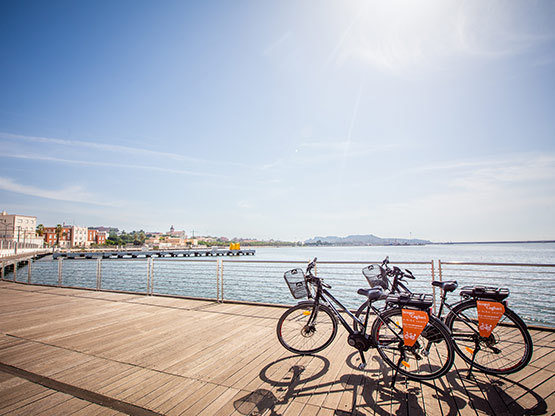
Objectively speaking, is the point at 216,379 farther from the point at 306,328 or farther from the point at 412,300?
the point at 412,300

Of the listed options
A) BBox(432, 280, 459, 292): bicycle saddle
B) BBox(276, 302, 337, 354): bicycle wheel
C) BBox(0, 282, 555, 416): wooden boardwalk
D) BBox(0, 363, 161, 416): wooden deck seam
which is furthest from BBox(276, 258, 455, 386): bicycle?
BBox(0, 363, 161, 416): wooden deck seam

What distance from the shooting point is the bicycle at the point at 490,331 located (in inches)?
100

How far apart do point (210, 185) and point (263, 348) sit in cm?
3133

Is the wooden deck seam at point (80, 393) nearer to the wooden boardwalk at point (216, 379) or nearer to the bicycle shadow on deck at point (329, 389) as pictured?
the wooden boardwalk at point (216, 379)

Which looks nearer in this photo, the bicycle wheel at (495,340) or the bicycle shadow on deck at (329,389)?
the bicycle shadow on deck at (329,389)

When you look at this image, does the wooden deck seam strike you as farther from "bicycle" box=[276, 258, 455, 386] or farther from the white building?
the white building

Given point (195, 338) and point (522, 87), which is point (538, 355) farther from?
point (522, 87)

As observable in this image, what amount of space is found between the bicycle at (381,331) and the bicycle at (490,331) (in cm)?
27

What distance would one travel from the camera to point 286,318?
3209 millimetres

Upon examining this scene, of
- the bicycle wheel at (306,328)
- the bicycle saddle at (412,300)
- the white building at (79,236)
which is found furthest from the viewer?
the white building at (79,236)

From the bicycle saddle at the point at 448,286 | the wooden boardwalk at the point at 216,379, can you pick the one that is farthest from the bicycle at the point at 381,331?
the bicycle saddle at the point at 448,286

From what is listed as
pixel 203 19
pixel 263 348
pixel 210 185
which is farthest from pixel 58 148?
pixel 263 348

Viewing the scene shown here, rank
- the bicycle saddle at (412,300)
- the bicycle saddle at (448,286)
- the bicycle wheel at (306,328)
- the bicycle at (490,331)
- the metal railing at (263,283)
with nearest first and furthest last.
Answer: the bicycle saddle at (412,300) < the bicycle at (490,331) < the bicycle saddle at (448,286) < the bicycle wheel at (306,328) < the metal railing at (263,283)

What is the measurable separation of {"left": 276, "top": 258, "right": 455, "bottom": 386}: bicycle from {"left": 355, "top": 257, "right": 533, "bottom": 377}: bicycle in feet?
0.90
